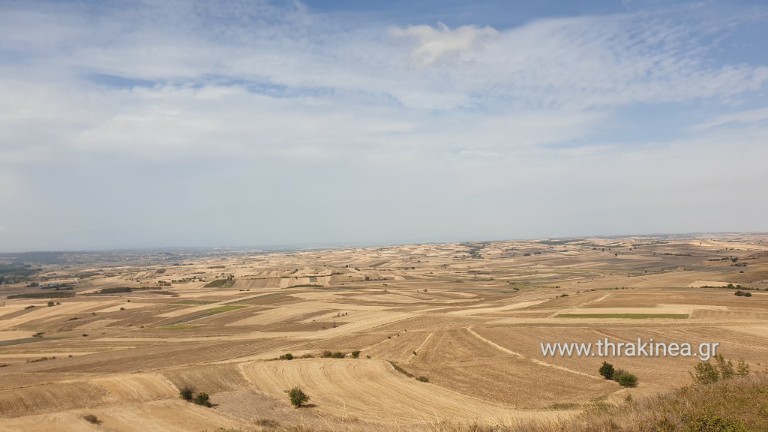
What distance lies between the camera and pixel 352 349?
5606 centimetres

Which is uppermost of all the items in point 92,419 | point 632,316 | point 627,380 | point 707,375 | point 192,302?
point 707,375

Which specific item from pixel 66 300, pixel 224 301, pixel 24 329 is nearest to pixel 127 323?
pixel 24 329

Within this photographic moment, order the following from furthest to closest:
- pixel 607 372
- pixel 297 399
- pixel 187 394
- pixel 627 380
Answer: pixel 607 372 → pixel 627 380 → pixel 187 394 → pixel 297 399

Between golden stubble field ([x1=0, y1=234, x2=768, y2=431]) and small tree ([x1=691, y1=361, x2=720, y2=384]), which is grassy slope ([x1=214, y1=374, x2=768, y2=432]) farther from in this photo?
small tree ([x1=691, y1=361, x2=720, y2=384])

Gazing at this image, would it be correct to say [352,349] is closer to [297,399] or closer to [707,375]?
[297,399]

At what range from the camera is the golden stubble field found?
30422mm

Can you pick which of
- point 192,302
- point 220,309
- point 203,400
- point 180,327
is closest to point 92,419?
point 203,400

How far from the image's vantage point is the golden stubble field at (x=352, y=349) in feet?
99.8

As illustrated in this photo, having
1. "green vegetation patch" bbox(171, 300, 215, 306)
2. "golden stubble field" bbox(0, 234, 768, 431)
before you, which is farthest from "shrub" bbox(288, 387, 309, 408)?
"green vegetation patch" bbox(171, 300, 215, 306)

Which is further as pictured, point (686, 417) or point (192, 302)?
point (192, 302)

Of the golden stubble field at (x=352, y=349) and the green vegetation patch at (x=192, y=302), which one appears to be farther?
the green vegetation patch at (x=192, y=302)

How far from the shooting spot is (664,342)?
167 ft

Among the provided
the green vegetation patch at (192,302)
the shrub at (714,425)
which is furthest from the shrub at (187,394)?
the green vegetation patch at (192,302)

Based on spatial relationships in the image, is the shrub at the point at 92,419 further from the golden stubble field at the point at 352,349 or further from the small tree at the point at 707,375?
the small tree at the point at 707,375
